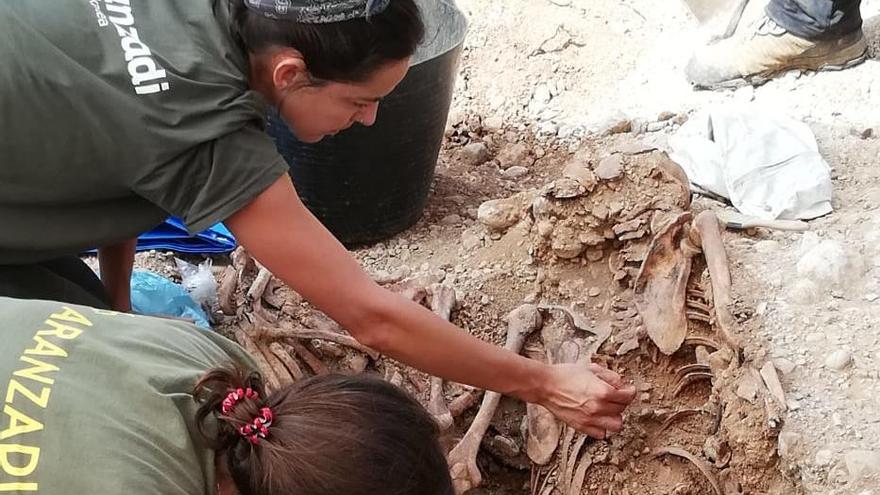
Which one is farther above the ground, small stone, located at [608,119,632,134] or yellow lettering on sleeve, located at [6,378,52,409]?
yellow lettering on sleeve, located at [6,378,52,409]

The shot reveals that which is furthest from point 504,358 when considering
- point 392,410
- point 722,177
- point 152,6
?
point 722,177

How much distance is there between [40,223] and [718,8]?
8.85 ft

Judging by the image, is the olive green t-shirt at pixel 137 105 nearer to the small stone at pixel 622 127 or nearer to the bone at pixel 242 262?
the bone at pixel 242 262

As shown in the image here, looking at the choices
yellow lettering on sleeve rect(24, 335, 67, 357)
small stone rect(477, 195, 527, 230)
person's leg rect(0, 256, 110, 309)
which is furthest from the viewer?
small stone rect(477, 195, 527, 230)

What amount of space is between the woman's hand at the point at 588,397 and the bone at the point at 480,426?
0.20m

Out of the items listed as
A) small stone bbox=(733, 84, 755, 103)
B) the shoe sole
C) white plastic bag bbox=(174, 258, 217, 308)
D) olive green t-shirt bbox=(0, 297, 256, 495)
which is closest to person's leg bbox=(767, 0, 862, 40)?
the shoe sole

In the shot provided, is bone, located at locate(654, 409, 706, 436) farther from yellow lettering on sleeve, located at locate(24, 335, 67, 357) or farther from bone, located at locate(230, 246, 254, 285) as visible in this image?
yellow lettering on sleeve, located at locate(24, 335, 67, 357)

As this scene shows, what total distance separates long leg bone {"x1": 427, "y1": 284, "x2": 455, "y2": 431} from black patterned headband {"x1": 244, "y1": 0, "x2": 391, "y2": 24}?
2.54 ft

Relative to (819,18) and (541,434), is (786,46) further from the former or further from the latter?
(541,434)

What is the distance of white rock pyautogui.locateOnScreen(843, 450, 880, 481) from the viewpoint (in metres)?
1.64

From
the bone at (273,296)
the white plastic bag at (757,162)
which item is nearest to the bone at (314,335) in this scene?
the bone at (273,296)

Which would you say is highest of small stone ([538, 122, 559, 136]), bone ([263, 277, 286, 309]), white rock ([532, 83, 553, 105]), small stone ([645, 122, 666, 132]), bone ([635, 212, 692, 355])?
bone ([635, 212, 692, 355])

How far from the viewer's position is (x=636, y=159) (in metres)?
2.25

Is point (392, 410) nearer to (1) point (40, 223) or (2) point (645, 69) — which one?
(1) point (40, 223)
